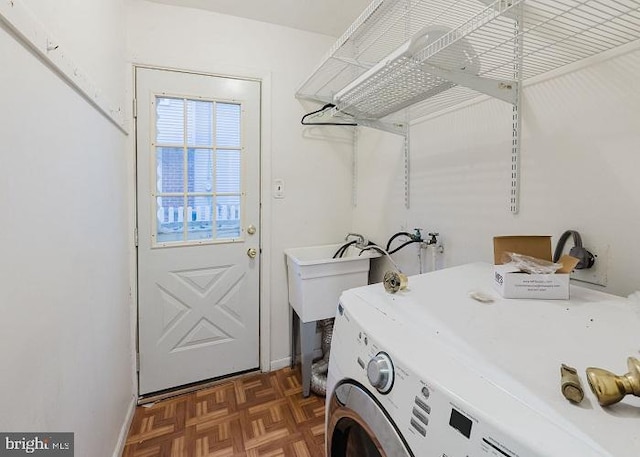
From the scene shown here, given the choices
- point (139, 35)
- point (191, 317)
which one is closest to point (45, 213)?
point (191, 317)

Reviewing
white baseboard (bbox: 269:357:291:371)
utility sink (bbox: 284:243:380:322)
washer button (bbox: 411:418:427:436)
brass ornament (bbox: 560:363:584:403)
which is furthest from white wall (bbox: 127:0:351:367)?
brass ornament (bbox: 560:363:584:403)

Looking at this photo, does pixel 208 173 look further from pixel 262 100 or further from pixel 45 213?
pixel 45 213

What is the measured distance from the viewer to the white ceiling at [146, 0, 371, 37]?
5.89ft

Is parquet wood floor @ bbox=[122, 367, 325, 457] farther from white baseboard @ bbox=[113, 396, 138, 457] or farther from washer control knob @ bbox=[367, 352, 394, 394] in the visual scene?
washer control knob @ bbox=[367, 352, 394, 394]

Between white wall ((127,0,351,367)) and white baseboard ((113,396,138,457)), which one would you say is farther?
white wall ((127,0,351,367))

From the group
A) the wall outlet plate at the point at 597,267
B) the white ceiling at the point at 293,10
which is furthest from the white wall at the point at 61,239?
the wall outlet plate at the point at 597,267

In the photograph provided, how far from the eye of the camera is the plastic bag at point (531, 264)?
819 mm

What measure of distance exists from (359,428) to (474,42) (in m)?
1.30

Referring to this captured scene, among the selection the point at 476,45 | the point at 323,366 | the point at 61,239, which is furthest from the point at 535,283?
the point at 323,366

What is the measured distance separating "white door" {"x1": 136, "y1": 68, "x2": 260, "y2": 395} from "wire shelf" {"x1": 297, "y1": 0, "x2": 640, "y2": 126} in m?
0.88

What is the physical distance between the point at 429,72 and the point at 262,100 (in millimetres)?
1318

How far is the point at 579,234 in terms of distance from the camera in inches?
39.4

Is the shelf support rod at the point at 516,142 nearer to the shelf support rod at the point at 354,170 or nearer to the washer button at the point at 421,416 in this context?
the washer button at the point at 421,416

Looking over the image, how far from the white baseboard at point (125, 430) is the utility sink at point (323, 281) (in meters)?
1.08
